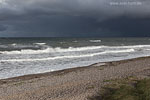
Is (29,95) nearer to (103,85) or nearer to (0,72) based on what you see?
(103,85)

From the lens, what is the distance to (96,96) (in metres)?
8.13

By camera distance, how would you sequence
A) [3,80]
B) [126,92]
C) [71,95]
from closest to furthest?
[126,92] → [71,95] → [3,80]

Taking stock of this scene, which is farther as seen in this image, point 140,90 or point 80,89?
point 80,89

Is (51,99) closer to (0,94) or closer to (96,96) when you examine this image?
(96,96)

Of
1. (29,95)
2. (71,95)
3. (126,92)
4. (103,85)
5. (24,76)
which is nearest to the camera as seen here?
(126,92)

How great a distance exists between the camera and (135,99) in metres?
6.99

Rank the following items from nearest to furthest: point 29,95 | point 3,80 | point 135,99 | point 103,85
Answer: point 135,99
point 29,95
point 103,85
point 3,80

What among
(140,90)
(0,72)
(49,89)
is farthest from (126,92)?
(0,72)

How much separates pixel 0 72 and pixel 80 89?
370 inches

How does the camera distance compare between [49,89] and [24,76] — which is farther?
[24,76]

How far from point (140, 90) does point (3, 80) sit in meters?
9.22

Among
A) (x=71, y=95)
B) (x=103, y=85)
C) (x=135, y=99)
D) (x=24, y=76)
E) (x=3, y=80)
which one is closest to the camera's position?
(x=135, y=99)

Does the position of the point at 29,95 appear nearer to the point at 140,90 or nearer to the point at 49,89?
the point at 49,89

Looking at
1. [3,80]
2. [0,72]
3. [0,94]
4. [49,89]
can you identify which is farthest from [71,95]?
[0,72]
